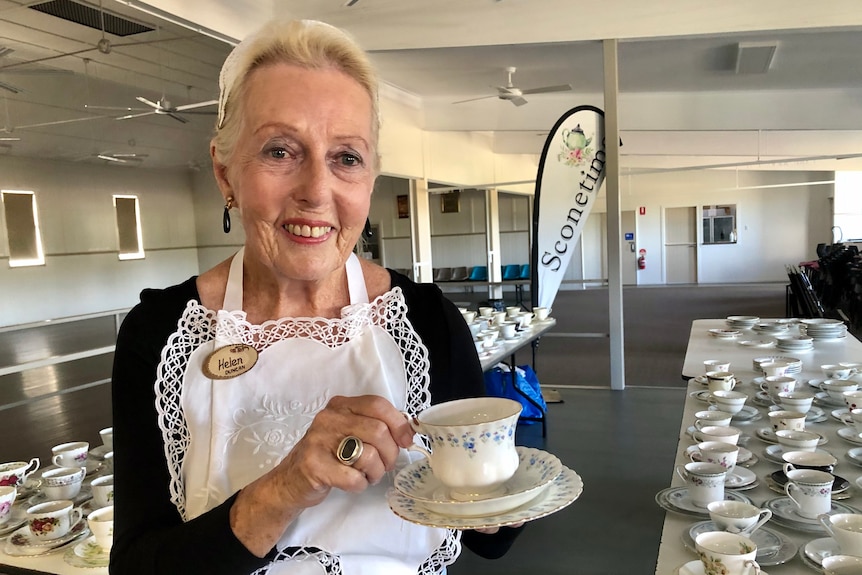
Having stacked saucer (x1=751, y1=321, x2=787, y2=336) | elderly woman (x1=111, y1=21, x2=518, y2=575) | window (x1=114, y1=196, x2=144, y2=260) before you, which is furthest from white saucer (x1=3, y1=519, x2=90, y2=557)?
window (x1=114, y1=196, x2=144, y2=260)

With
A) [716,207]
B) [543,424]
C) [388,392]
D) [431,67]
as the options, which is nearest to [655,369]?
[543,424]

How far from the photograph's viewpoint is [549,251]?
5855 millimetres

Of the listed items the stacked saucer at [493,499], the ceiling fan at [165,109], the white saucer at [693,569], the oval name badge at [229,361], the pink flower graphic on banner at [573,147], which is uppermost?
the ceiling fan at [165,109]

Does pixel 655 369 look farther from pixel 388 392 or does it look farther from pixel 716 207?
pixel 716 207

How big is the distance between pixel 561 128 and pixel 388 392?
204 inches

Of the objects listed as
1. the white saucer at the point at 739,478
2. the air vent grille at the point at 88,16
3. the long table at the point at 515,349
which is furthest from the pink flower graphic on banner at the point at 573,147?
the white saucer at the point at 739,478

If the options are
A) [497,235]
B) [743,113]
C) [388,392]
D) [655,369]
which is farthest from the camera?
[497,235]

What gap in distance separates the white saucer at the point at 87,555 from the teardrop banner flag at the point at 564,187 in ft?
15.1

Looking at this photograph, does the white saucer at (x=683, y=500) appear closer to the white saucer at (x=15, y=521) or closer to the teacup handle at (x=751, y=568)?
the teacup handle at (x=751, y=568)

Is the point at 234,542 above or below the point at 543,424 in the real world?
above

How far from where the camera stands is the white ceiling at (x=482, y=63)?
504cm

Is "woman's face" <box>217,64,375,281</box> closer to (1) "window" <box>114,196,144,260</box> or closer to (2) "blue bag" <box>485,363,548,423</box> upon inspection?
(2) "blue bag" <box>485,363,548,423</box>

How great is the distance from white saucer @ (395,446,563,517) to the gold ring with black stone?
0.34 ft

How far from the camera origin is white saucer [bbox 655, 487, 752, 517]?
5.08 feet
